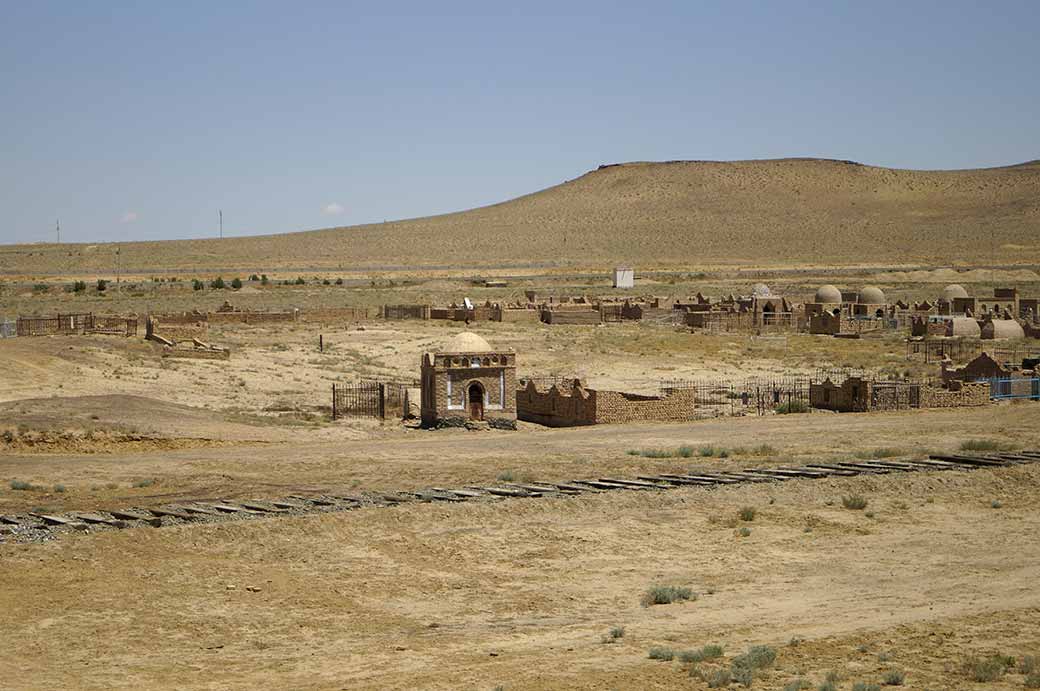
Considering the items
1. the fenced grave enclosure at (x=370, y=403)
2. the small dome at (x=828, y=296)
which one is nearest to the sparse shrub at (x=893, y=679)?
the fenced grave enclosure at (x=370, y=403)

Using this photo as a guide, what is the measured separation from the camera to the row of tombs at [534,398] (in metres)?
32.4

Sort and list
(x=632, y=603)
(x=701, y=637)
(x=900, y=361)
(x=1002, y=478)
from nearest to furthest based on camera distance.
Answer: (x=701, y=637) → (x=632, y=603) → (x=1002, y=478) → (x=900, y=361)

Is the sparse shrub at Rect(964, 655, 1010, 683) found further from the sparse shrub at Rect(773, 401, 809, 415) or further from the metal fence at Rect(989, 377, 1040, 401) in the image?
the metal fence at Rect(989, 377, 1040, 401)

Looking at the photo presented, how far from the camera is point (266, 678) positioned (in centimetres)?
1338

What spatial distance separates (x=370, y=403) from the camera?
34531mm

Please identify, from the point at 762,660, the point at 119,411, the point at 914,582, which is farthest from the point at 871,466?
the point at 119,411

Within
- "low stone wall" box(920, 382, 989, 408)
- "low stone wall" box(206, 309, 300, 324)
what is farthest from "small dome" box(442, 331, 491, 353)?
"low stone wall" box(206, 309, 300, 324)

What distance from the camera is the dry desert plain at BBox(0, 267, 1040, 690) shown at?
1375cm

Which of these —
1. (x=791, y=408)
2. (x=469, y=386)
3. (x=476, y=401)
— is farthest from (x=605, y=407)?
(x=791, y=408)

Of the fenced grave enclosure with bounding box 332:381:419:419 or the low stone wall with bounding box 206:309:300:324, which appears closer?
the fenced grave enclosure with bounding box 332:381:419:419

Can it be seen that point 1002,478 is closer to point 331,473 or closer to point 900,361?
point 331,473

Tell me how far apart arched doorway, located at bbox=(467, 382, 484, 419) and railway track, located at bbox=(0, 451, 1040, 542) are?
9940 mm

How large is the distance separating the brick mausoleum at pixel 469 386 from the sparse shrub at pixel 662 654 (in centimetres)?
1894

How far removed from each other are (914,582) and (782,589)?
1.68 m
